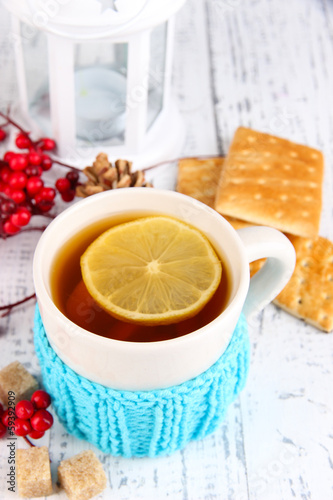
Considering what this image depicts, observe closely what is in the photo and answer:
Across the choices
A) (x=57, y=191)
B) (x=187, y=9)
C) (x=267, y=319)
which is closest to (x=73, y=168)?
(x=57, y=191)

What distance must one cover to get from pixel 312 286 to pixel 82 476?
0.42 m

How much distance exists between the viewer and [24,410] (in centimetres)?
76

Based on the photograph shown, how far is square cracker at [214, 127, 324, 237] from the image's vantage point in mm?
969

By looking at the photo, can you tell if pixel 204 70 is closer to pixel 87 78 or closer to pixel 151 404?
pixel 87 78

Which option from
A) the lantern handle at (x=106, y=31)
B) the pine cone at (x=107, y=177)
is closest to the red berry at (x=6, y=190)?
the pine cone at (x=107, y=177)

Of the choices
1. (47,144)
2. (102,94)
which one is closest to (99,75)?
(102,94)

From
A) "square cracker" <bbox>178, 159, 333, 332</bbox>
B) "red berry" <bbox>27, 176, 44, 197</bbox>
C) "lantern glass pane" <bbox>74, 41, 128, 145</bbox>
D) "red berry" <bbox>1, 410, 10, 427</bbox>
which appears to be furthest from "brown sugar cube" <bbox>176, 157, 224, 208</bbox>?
"red berry" <bbox>1, 410, 10, 427</bbox>

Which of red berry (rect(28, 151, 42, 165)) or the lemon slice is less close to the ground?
the lemon slice

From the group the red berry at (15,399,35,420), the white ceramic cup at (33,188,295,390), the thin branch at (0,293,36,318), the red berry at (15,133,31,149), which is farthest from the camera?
the red berry at (15,133,31,149)

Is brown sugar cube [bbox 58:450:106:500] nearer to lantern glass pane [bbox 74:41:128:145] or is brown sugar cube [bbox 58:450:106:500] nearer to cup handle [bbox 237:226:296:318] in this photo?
cup handle [bbox 237:226:296:318]

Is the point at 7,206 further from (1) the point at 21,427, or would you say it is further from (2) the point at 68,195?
(1) the point at 21,427

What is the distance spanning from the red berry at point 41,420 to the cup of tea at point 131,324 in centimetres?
2

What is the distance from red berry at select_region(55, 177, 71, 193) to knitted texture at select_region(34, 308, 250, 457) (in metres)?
0.27

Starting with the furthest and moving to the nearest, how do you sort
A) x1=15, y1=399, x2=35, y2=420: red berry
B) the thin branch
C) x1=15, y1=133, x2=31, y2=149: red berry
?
x1=15, y1=133, x2=31, y2=149: red berry, the thin branch, x1=15, y1=399, x2=35, y2=420: red berry
